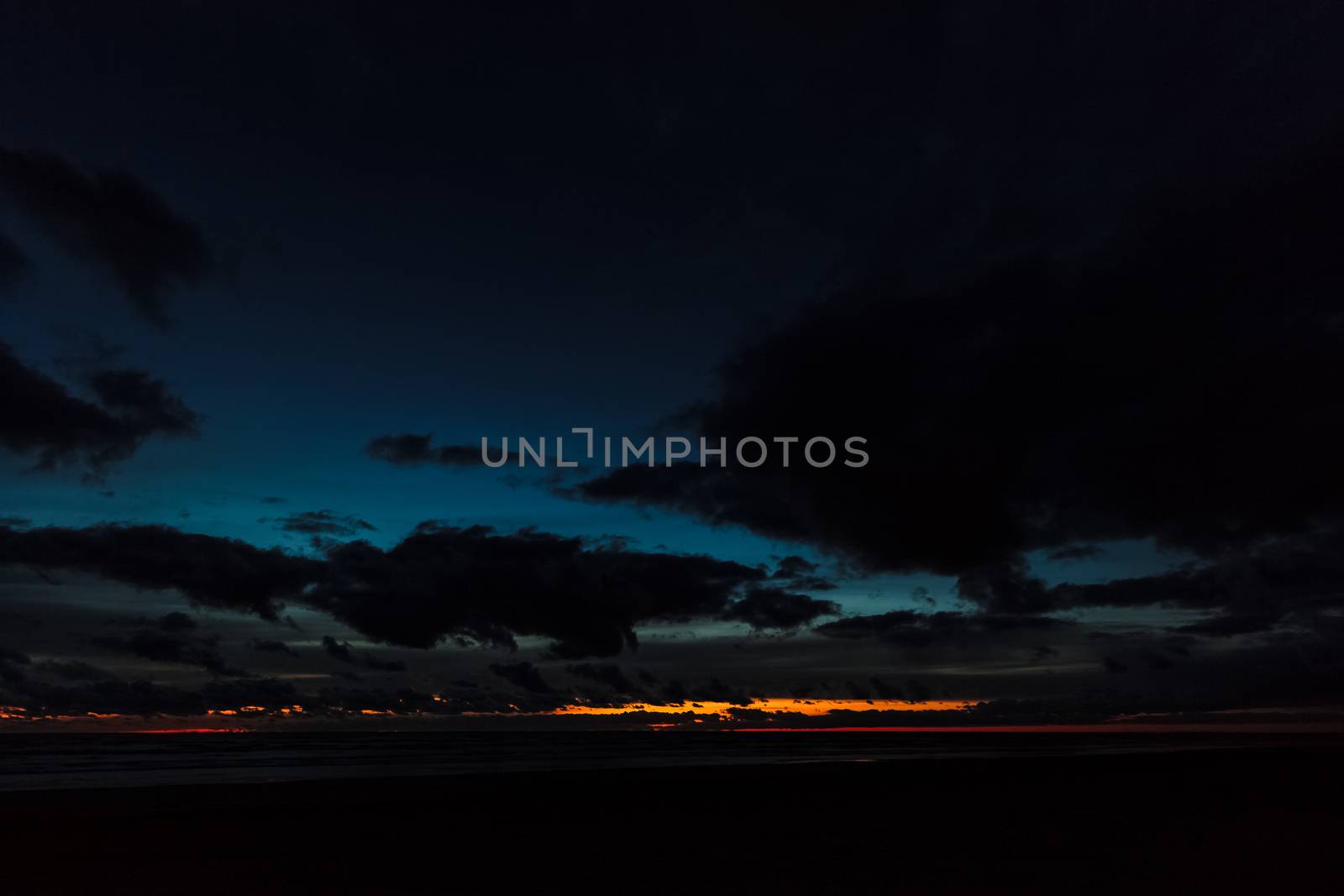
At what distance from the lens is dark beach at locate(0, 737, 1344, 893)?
1623 cm

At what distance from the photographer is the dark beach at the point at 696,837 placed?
53.3 ft

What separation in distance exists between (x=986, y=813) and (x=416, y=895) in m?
17.4

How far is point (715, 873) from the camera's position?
17.1 metres

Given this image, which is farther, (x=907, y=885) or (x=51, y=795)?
(x=51, y=795)

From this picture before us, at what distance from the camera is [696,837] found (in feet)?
71.5

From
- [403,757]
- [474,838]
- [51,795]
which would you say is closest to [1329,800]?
[474,838]

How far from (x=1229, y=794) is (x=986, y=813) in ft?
39.0

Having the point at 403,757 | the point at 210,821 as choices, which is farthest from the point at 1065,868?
the point at 403,757

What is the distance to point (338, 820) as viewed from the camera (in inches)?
990

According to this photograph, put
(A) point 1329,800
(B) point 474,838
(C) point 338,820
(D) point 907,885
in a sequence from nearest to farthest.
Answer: (D) point 907,885
(B) point 474,838
(C) point 338,820
(A) point 1329,800

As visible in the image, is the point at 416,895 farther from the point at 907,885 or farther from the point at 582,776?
the point at 582,776

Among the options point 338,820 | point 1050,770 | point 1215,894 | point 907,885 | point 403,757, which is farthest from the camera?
point 403,757

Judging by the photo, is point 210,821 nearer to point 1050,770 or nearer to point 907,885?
point 907,885

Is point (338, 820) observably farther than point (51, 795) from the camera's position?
No
